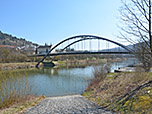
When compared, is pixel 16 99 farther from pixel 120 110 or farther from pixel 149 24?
pixel 149 24

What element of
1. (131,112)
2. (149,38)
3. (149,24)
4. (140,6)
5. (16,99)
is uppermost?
(140,6)

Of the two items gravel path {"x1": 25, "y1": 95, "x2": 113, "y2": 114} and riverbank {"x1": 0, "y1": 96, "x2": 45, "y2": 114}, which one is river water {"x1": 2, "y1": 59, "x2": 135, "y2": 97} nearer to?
riverbank {"x1": 0, "y1": 96, "x2": 45, "y2": 114}

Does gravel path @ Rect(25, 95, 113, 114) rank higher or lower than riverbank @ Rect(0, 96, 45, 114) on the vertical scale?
higher

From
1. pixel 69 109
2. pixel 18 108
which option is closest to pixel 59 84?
pixel 18 108

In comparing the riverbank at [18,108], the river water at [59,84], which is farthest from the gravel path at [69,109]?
the river water at [59,84]

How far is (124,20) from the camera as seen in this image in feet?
20.6

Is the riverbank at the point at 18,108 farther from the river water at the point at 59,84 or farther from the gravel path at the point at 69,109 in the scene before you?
the river water at the point at 59,84

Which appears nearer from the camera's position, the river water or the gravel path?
the gravel path

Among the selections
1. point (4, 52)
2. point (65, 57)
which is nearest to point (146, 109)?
point (4, 52)

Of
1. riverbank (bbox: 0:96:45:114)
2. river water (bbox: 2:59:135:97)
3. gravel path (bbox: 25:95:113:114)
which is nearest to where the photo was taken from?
gravel path (bbox: 25:95:113:114)

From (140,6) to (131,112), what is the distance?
13.6ft

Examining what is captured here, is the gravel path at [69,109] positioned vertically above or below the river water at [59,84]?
above

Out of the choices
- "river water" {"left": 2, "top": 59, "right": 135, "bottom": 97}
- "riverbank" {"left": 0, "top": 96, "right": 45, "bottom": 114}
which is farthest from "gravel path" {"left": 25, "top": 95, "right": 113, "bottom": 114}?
"river water" {"left": 2, "top": 59, "right": 135, "bottom": 97}

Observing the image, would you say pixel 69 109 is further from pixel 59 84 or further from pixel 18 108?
pixel 59 84
